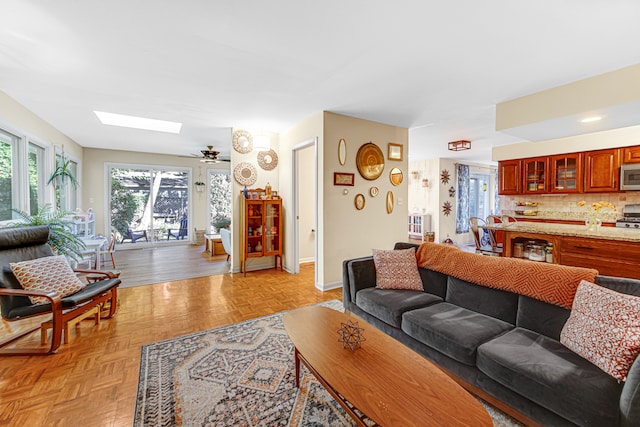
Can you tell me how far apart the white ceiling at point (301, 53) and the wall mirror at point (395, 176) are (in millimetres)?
1001

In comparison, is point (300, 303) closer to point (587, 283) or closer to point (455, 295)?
point (455, 295)

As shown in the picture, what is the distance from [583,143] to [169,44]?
6352 millimetres

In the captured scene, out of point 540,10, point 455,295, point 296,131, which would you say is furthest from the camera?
point 296,131

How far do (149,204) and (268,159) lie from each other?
4122 millimetres

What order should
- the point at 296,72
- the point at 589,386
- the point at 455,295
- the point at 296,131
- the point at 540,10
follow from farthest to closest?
1. the point at 296,131
2. the point at 296,72
3. the point at 455,295
4. the point at 540,10
5. the point at 589,386

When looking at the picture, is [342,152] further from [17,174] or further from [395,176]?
[17,174]

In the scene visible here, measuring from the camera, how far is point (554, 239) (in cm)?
337

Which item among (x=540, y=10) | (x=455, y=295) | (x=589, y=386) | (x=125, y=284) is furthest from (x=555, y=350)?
(x=125, y=284)

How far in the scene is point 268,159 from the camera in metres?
5.06

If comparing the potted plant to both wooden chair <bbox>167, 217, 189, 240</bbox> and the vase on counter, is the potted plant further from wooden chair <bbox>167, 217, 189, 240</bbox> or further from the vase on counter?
the vase on counter

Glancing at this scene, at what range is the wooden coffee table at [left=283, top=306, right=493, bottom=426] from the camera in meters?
1.10

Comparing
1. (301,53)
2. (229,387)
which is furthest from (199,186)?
(229,387)

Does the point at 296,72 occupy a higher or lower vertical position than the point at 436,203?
higher

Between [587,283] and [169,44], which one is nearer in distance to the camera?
[587,283]
